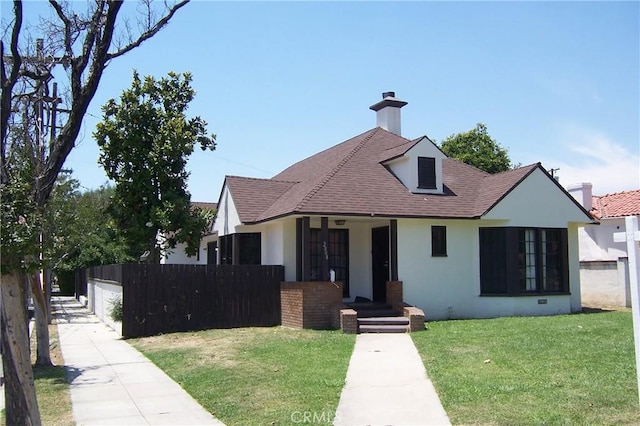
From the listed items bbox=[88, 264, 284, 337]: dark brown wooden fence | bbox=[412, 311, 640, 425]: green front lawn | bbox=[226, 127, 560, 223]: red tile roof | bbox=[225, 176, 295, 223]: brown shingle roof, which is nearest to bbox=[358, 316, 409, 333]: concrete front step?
bbox=[412, 311, 640, 425]: green front lawn

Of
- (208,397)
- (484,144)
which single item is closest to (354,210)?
(208,397)

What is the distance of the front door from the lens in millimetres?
19234

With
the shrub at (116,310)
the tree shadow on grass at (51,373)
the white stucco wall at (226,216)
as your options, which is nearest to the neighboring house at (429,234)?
the white stucco wall at (226,216)

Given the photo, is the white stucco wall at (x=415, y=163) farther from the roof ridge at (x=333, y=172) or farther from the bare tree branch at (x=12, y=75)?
the bare tree branch at (x=12, y=75)

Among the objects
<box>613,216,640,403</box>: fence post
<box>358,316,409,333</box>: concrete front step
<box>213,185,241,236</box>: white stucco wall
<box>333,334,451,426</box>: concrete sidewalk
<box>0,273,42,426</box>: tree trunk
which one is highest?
<box>213,185,241,236</box>: white stucco wall

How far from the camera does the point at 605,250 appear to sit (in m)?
27.0

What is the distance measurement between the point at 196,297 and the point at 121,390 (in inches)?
279

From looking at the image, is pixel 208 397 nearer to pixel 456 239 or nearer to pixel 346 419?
pixel 346 419

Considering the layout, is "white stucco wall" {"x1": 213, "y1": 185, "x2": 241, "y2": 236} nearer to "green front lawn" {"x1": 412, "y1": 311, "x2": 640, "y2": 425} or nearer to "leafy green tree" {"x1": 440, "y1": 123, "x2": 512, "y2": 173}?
"green front lawn" {"x1": 412, "y1": 311, "x2": 640, "y2": 425}

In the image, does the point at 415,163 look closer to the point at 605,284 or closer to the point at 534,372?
the point at 605,284

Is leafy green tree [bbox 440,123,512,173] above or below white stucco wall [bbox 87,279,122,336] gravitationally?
above

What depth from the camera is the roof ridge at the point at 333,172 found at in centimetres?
1705

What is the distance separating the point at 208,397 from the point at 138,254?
20732mm

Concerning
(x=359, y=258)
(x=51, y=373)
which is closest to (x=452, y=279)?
(x=359, y=258)
